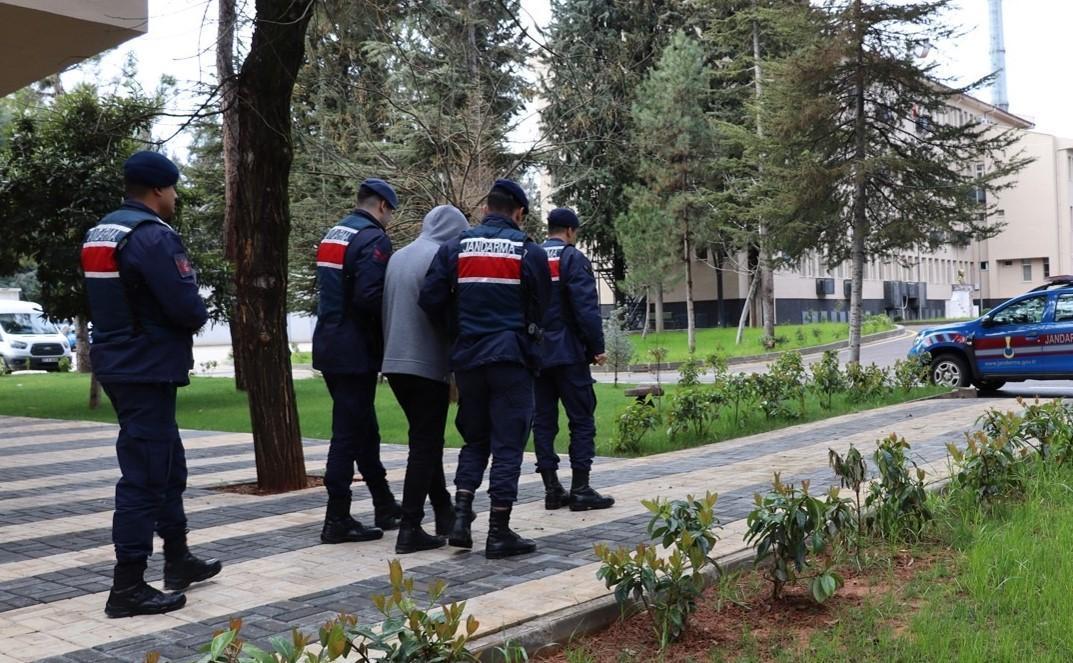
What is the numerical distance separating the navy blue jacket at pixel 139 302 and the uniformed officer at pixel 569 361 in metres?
2.85

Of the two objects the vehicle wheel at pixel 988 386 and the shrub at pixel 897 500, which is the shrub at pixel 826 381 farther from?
the shrub at pixel 897 500

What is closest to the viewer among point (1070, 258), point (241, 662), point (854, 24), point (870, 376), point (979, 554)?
point (241, 662)

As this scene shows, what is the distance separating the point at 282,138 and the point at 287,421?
2339mm

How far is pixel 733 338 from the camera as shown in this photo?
41.9 m

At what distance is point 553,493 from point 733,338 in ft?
117

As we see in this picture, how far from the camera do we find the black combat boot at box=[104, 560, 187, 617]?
464cm

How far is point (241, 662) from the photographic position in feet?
9.42

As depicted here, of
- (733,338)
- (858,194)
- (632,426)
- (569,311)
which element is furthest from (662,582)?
(733,338)

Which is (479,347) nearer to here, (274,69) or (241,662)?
(241,662)

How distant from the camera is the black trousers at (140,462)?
15.3ft

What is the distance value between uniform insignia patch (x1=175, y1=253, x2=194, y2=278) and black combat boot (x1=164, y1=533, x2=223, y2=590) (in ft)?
4.36

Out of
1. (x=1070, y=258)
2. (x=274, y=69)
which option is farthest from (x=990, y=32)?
(x=274, y=69)

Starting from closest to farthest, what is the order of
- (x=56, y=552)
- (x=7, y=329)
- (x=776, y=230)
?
(x=56, y=552) → (x=776, y=230) → (x=7, y=329)

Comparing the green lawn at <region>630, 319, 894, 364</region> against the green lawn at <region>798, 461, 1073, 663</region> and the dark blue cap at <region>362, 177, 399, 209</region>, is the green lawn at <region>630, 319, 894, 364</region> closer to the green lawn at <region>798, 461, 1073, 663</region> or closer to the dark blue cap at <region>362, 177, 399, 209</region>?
the dark blue cap at <region>362, 177, 399, 209</region>
